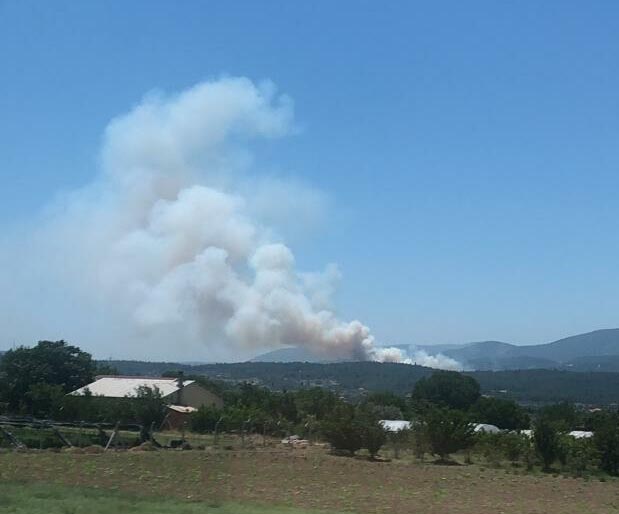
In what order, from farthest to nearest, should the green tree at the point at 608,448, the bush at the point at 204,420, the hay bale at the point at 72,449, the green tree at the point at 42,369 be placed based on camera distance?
1. the green tree at the point at 42,369
2. the bush at the point at 204,420
3. the green tree at the point at 608,448
4. the hay bale at the point at 72,449

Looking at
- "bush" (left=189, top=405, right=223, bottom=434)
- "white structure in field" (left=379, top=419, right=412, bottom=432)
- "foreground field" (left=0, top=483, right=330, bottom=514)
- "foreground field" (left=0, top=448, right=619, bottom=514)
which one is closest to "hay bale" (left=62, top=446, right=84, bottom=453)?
"foreground field" (left=0, top=448, right=619, bottom=514)

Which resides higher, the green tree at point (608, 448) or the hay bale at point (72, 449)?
the hay bale at point (72, 449)

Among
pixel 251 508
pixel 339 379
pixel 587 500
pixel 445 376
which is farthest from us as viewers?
pixel 339 379

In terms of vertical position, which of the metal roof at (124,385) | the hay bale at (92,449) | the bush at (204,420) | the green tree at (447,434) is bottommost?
the green tree at (447,434)

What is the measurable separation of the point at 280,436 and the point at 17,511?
33.6 meters

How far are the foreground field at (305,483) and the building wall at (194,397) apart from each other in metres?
37.3

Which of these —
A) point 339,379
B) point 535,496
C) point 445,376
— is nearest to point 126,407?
point 535,496

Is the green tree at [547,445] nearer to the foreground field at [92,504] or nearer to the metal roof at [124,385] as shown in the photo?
the foreground field at [92,504]

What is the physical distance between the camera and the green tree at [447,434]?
126ft

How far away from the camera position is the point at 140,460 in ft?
96.5

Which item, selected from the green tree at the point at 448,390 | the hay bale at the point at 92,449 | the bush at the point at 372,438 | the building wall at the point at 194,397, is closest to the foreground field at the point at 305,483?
the hay bale at the point at 92,449

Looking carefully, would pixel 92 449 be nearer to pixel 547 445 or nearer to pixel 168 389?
pixel 547 445

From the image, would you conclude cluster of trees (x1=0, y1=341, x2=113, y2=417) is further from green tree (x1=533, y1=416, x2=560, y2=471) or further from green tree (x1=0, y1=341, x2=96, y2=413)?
green tree (x1=533, y1=416, x2=560, y2=471)

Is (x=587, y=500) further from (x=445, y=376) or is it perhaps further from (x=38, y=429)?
(x=445, y=376)
